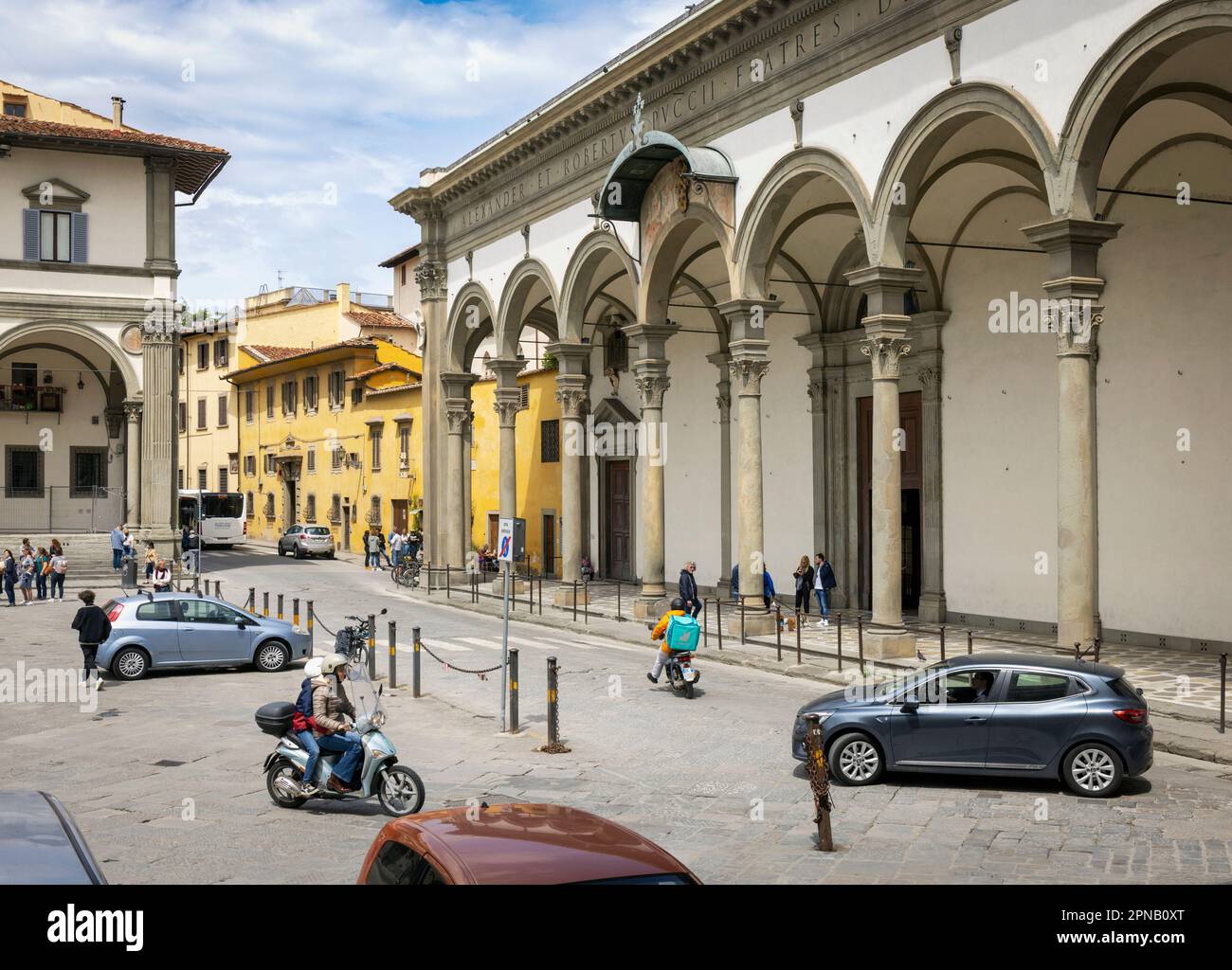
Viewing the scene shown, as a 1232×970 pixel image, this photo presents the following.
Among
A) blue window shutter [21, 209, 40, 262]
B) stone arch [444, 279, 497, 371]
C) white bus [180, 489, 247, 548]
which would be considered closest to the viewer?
stone arch [444, 279, 497, 371]

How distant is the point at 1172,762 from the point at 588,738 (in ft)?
20.7

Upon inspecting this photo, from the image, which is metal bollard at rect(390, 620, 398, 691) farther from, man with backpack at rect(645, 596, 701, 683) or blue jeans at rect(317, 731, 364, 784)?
blue jeans at rect(317, 731, 364, 784)

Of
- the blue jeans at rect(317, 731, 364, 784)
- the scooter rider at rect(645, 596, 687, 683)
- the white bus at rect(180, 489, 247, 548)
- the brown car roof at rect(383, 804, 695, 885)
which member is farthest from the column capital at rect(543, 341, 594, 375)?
the white bus at rect(180, 489, 247, 548)

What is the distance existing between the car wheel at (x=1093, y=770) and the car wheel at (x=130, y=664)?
1399 cm

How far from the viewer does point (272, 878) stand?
28.8ft

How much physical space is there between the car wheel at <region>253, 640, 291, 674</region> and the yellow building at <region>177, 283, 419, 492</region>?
1667 inches

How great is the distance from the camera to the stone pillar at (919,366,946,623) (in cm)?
2431

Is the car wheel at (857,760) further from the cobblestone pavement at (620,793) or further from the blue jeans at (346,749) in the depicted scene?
the blue jeans at (346,749)

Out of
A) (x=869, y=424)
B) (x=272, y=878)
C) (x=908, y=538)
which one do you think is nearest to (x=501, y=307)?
(x=869, y=424)

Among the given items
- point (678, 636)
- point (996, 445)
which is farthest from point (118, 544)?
point (996, 445)

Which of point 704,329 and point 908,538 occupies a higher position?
point 704,329

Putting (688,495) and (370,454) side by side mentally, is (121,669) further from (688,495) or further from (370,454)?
(370,454)

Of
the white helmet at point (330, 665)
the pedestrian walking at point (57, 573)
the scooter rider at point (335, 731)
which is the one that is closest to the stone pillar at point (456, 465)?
the pedestrian walking at point (57, 573)
